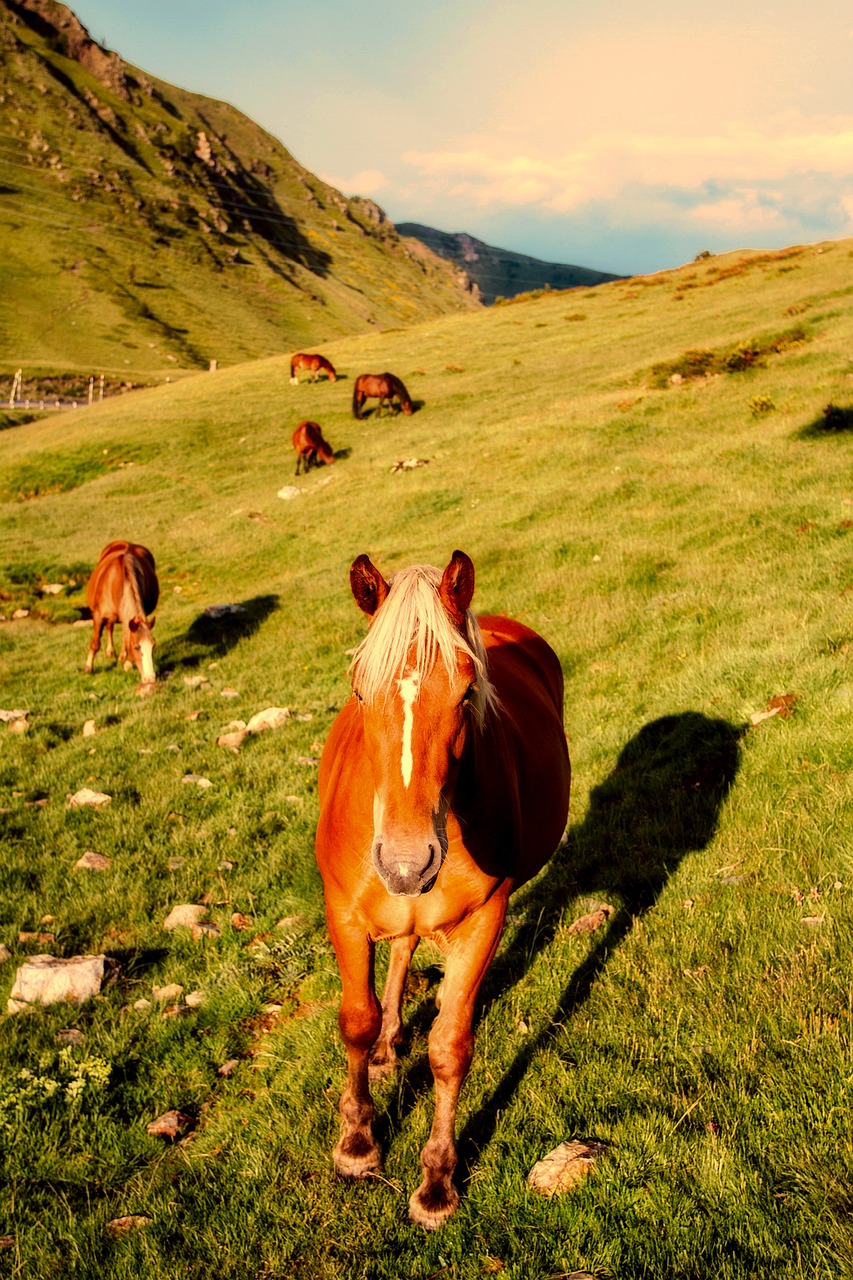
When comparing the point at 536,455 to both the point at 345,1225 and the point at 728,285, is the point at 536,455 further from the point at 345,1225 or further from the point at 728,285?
the point at 728,285

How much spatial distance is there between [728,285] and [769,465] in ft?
127

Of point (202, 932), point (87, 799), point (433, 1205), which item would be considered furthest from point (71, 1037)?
point (87, 799)

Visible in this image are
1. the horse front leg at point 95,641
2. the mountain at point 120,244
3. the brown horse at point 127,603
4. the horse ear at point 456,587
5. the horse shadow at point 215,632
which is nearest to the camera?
the horse ear at point 456,587

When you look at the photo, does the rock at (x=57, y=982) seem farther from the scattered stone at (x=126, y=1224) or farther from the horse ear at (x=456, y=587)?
the horse ear at (x=456, y=587)

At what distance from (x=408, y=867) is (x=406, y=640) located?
0.85 m

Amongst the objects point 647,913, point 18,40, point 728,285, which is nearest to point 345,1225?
point 647,913

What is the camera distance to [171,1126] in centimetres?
412

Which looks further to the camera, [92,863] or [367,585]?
[92,863]

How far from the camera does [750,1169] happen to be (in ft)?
9.78

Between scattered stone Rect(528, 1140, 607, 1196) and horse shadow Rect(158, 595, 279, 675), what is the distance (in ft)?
38.0

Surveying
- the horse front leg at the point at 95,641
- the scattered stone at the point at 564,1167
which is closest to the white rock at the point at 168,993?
the scattered stone at the point at 564,1167

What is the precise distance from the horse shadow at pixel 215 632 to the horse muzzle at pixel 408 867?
1175 centimetres

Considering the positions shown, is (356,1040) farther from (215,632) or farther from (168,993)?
(215,632)

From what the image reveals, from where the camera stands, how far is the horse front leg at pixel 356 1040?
11.7 ft
